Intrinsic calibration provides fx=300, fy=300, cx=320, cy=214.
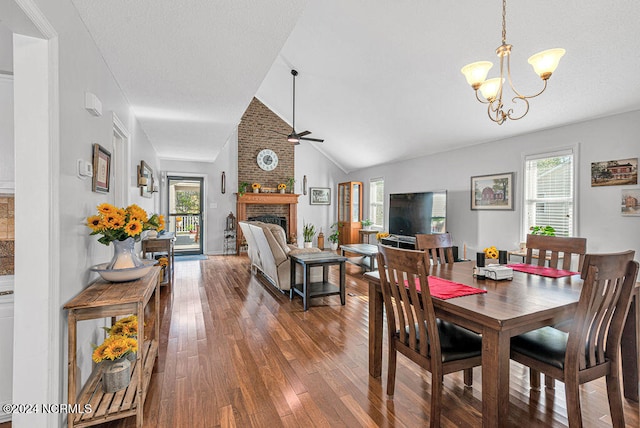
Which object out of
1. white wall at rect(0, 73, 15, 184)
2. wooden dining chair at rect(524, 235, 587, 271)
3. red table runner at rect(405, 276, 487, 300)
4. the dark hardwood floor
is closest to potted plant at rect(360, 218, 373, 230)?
the dark hardwood floor

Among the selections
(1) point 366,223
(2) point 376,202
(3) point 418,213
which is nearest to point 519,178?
(3) point 418,213

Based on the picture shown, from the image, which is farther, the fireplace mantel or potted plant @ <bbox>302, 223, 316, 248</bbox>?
potted plant @ <bbox>302, 223, 316, 248</bbox>

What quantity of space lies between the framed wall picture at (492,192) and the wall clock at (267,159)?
513 centimetres


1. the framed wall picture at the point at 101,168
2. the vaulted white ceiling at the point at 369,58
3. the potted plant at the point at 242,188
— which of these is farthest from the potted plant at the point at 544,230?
the potted plant at the point at 242,188

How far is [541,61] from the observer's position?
192cm

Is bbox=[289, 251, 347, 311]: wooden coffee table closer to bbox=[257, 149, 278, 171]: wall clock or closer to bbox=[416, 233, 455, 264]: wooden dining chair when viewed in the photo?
bbox=[416, 233, 455, 264]: wooden dining chair

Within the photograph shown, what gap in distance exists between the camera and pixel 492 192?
502 centimetres

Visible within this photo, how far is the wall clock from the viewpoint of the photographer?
27.2 ft

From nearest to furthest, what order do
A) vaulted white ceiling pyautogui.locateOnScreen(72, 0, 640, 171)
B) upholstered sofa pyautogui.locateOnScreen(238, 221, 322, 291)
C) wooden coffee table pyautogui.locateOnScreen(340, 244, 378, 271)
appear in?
1. vaulted white ceiling pyautogui.locateOnScreen(72, 0, 640, 171)
2. upholstered sofa pyautogui.locateOnScreen(238, 221, 322, 291)
3. wooden coffee table pyautogui.locateOnScreen(340, 244, 378, 271)

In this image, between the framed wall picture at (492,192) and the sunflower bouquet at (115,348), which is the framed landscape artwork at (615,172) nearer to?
the framed wall picture at (492,192)

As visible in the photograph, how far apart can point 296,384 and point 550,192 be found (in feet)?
14.3

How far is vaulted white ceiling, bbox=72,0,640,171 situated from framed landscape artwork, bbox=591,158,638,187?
62cm

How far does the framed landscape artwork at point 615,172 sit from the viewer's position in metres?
3.44

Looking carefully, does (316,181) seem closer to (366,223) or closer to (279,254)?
(366,223)
